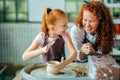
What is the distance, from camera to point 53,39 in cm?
174

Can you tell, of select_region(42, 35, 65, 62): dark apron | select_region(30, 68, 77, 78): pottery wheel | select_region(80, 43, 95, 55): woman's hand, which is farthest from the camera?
select_region(42, 35, 65, 62): dark apron

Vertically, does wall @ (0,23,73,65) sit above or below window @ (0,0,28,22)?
below

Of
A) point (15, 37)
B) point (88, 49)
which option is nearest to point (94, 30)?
point (88, 49)

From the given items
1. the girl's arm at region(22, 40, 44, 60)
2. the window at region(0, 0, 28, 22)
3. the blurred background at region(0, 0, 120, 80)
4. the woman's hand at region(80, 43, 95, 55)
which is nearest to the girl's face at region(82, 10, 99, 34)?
the woman's hand at region(80, 43, 95, 55)

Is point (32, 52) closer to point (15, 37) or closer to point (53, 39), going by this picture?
point (53, 39)

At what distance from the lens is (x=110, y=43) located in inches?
69.5

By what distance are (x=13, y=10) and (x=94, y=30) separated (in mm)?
1850

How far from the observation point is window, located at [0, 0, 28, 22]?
3367 mm

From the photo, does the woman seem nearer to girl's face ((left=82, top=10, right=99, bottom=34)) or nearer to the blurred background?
girl's face ((left=82, top=10, right=99, bottom=34))

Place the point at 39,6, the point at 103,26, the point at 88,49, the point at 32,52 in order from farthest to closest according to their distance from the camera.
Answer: the point at 39,6
the point at 103,26
the point at 88,49
the point at 32,52

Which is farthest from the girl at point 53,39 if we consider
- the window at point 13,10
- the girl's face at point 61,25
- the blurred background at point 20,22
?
the window at point 13,10

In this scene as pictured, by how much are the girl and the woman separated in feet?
0.42

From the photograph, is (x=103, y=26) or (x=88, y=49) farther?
(x=103, y=26)

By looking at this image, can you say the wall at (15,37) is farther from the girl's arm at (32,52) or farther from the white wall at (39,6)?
the girl's arm at (32,52)
